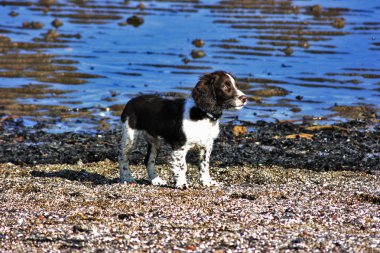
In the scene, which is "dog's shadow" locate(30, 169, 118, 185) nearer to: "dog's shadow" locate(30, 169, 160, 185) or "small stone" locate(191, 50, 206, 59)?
"dog's shadow" locate(30, 169, 160, 185)

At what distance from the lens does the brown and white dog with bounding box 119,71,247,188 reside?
11336 mm

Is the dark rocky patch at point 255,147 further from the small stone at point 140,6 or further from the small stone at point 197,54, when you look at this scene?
the small stone at point 140,6

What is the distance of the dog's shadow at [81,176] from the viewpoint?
40.5 ft

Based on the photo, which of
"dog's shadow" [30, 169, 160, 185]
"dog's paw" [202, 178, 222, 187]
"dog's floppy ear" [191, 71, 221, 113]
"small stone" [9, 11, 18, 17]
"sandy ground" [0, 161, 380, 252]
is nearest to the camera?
"sandy ground" [0, 161, 380, 252]

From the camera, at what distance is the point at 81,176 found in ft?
41.5

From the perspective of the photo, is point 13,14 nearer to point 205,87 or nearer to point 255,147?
point 255,147

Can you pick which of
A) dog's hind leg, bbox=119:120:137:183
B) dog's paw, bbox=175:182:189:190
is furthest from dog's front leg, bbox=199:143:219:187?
dog's hind leg, bbox=119:120:137:183

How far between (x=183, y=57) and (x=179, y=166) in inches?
553

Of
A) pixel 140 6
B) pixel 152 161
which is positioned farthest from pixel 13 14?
pixel 152 161

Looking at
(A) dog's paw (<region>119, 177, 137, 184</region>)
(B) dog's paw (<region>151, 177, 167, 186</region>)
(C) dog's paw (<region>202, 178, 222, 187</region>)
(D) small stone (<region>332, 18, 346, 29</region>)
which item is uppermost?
(C) dog's paw (<region>202, 178, 222, 187</region>)

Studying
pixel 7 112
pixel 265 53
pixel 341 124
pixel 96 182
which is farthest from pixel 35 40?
pixel 96 182

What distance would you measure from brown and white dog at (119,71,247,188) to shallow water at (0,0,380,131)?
5772 mm

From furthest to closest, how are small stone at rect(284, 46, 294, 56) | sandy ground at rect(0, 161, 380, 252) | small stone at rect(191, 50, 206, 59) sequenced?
1. small stone at rect(284, 46, 294, 56)
2. small stone at rect(191, 50, 206, 59)
3. sandy ground at rect(0, 161, 380, 252)

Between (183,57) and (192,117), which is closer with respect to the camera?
(192,117)
